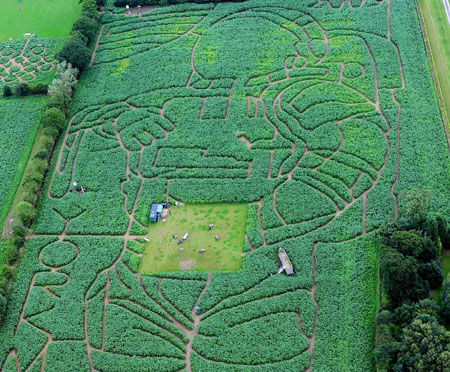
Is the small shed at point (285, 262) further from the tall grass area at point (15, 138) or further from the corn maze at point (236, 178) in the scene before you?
the tall grass area at point (15, 138)

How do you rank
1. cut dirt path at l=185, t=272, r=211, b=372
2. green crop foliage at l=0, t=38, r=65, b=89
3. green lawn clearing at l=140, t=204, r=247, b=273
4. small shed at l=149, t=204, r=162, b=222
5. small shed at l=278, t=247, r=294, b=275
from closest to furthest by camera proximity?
cut dirt path at l=185, t=272, r=211, b=372, small shed at l=278, t=247, r=294, b=275, green lawn clearing at l=140, t=204, r=247, b=273, small shed at l=149, t=204, r=162, b=222, green crop foliage at l=0, t=38, r=65, b=89

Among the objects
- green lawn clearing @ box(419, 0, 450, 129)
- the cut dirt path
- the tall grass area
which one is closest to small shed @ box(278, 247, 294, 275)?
the cut dirt path

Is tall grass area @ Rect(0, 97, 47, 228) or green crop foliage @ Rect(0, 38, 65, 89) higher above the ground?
green crop foliage @ Rect(0, 38, 65, 89)

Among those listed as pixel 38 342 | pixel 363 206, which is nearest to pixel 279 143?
pixel 363 206

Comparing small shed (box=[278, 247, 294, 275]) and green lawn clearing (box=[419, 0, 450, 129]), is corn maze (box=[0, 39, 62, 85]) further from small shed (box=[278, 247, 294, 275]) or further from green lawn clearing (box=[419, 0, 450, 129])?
green lawn clearing (box=[419, 0, 450, 129])

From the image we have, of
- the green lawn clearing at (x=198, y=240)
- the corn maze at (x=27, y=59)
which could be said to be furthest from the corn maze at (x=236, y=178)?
the corn maze at (x=27, y=59)

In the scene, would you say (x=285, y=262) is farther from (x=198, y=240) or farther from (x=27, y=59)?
(x=27, y=59)
